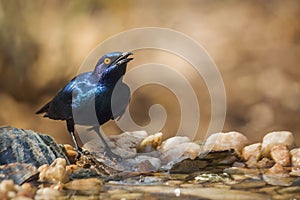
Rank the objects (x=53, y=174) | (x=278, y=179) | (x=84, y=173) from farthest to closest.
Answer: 1. (x=84, y=173)
2. (x=278, y=179)
3. (x=53, y=174)

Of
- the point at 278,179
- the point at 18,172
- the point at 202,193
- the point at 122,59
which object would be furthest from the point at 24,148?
the point at 278,179

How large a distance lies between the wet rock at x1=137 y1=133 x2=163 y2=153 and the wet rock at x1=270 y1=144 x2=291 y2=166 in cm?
73

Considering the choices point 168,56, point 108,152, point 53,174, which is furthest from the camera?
point 168,56

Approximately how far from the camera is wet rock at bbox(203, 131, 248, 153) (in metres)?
3.16

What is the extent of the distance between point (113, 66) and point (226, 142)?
2.93ft

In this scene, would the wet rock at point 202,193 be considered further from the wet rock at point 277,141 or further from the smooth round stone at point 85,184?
the wet rock at point 277,141

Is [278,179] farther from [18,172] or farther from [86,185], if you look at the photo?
[18,172]

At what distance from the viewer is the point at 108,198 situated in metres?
2.10

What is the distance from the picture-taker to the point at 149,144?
3.27 meters

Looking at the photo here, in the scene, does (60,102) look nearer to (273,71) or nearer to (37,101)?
(37,101)

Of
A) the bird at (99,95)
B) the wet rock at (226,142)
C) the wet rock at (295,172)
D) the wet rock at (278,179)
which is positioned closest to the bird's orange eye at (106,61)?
the bird at (99,95)

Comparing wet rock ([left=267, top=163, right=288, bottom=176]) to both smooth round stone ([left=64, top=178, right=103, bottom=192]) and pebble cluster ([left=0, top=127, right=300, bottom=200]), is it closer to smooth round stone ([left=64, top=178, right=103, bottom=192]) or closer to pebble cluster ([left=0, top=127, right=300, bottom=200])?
pebble cluster ([left=0, top=127, right=300, bottom=200])

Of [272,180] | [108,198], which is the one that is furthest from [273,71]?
[108,198]

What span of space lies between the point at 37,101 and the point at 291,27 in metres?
1.90
